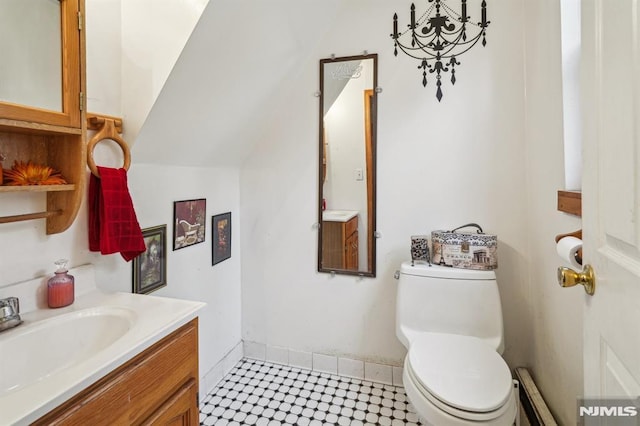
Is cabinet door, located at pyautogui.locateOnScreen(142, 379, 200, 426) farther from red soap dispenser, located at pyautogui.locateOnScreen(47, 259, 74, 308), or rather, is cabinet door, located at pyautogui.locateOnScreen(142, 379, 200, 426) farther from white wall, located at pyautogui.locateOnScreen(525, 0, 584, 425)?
white wall, located at pyautogui.locateOnScreen(525, 0, 584, 425)

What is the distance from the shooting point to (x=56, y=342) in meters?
0.90

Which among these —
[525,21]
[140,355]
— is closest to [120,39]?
[140,355]

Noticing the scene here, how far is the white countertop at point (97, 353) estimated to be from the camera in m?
0.58

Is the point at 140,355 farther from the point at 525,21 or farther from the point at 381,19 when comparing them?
the point at 525,21

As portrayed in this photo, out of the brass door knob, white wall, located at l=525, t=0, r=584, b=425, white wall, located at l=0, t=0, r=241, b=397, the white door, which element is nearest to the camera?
the white door

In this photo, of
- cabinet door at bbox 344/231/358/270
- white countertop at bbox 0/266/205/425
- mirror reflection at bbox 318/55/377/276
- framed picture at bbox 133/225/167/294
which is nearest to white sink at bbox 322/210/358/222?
mirror reflection at bbox 318/55/377/276

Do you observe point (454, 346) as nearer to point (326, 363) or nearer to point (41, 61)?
point (326, 363)

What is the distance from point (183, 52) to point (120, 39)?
30 cm

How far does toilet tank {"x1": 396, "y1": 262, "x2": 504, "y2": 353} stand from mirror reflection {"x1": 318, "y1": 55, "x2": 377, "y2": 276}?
325 mm

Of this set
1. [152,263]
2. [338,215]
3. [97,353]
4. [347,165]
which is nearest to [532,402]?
[338,215]

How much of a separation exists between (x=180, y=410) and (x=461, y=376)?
0.96 meters

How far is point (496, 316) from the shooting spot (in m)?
1.52

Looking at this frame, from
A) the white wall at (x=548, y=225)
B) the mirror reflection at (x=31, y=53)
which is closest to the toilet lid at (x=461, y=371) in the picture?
the white wall at (x=548, y=225)

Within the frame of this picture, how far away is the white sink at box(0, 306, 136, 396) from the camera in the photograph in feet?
2.63
